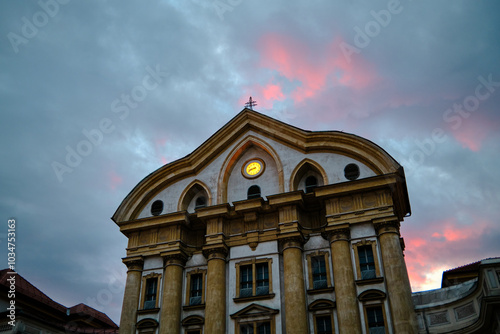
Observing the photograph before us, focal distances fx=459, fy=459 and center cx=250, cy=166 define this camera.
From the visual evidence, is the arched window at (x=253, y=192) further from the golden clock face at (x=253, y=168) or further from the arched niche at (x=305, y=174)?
the arched niche at (x=305, y=174)

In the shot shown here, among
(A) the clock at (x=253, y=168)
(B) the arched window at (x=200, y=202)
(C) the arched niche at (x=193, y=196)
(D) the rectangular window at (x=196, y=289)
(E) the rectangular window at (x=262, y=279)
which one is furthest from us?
(B) the arched window at (x=200, y=202)

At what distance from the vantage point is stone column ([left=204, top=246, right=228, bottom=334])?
26.0 m

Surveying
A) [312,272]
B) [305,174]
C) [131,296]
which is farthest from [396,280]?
[131,296]

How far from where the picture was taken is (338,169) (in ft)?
93.9

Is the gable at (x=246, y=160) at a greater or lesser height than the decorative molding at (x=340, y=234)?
greater

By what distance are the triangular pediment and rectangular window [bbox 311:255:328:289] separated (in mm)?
2796

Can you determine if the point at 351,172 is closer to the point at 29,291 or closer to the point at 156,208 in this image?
the point at 156,208

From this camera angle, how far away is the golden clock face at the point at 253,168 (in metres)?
31.1

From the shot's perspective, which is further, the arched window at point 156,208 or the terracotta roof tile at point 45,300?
the arched window at point 156,208

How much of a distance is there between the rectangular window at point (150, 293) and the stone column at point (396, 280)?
14.1 metres

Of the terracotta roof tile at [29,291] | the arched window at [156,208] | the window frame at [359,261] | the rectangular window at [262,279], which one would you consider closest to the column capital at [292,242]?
the rectangular window at [262,279]

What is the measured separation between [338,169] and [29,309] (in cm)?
2186

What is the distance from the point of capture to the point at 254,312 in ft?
84.8

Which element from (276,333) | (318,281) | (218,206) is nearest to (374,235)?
(318,281)
